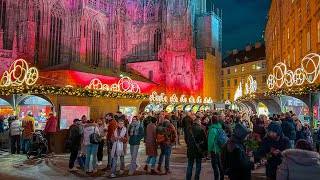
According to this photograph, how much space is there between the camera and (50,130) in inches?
481

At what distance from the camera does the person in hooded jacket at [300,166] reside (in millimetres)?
3373

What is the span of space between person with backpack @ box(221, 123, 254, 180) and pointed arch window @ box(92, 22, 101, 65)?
118 ft

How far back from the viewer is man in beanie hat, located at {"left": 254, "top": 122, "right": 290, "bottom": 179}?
4.96 meters

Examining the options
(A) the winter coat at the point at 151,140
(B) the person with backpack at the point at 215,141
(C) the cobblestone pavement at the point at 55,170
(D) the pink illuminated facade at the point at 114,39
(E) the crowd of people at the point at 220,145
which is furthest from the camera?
(D) the pink illuminated facade at the point at 114,39

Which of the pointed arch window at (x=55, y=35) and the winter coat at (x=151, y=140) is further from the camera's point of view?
the pointed arch window at (x=55, y=35)

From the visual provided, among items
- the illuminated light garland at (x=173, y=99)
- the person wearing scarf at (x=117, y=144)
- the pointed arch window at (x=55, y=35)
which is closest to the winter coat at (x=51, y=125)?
the person wearing scarf at (x=117, y=144)

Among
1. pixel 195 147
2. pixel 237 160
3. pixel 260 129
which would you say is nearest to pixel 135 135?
pixel 195 147

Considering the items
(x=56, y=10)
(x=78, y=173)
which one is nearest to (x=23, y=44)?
(x=56, y=10)

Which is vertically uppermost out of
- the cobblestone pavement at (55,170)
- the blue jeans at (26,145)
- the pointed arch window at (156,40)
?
the pointed arch window at (156,40)

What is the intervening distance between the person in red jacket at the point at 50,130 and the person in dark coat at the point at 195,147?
7.42 meters

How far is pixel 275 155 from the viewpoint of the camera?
4.81 meters

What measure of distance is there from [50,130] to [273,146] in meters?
10.1

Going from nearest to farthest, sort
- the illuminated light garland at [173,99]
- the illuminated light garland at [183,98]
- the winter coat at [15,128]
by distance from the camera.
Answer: the winter coat at [15,128]
the illuminated light garland at [173,99]
the illuminated light garland at [183,98]

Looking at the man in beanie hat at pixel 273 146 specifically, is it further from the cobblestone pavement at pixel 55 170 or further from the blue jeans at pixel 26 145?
the blue jeans at pixel 26 145
